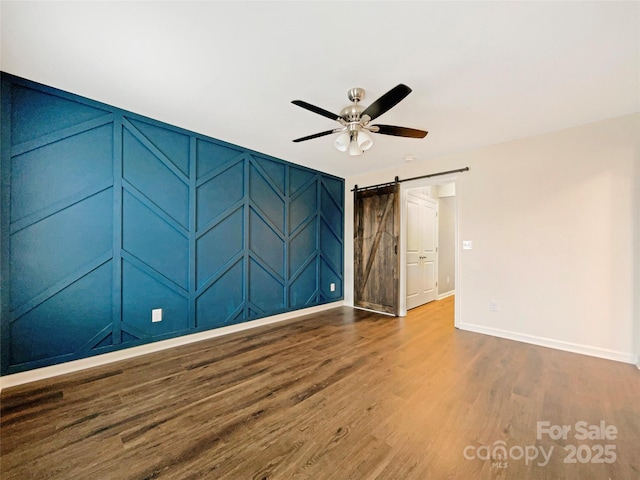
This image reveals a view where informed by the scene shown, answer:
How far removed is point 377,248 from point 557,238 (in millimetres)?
2455

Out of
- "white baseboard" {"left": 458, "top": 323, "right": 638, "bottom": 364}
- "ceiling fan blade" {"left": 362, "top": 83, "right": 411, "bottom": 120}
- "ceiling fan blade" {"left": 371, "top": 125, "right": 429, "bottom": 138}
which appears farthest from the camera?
"white baseboard" {"left": 458, "top": 323, "right": 638, "bottom": 364}

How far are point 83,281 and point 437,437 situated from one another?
319 cm

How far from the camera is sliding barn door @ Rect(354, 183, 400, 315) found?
4.43 m

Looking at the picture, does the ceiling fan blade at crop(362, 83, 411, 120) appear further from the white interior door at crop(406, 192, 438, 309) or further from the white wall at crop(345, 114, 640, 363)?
the white interior door at crop(406, 192, 438, 309)

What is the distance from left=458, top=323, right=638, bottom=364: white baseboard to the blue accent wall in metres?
2.94

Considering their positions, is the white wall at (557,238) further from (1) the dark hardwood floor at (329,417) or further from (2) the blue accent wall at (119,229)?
(2) the blue accent wall at (119,229)

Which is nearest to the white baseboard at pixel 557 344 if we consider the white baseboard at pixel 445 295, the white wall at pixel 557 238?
the white wall at pixel 557 238

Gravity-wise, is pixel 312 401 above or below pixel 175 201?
below

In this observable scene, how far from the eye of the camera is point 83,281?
93.5 inches

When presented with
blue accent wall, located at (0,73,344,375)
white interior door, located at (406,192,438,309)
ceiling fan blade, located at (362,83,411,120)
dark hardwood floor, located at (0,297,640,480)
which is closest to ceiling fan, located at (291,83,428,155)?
ceiling fan blade, located at (362,83,411,120)

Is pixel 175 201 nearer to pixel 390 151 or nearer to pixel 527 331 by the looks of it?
pixel 390 151

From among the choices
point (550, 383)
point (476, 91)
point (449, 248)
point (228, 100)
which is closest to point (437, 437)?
point (550, 383)

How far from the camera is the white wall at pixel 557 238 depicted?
265 cm

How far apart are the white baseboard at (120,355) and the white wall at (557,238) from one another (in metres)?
3.13
